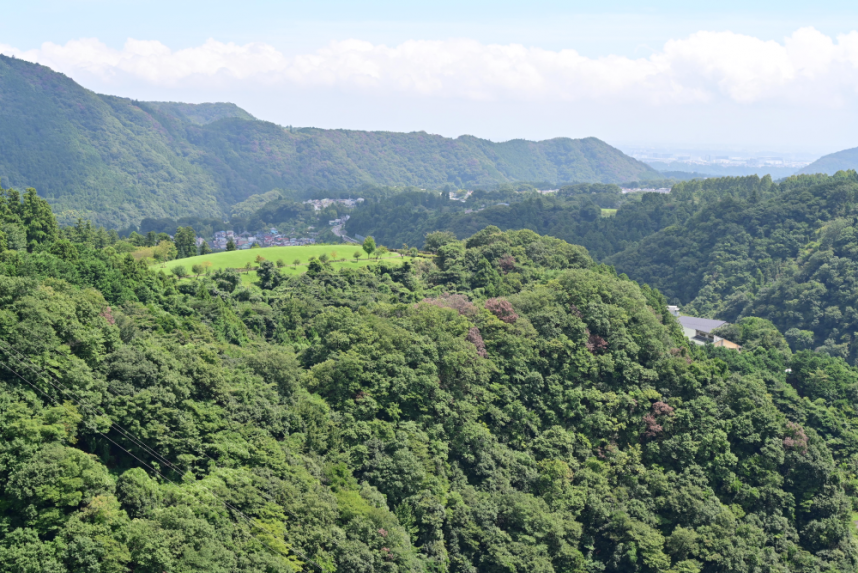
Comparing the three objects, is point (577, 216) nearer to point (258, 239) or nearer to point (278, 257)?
point (258, 239)

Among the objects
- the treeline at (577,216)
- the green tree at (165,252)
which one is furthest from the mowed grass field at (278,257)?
the treeline at (577,216)

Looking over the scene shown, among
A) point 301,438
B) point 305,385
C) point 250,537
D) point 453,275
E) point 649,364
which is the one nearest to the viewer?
point 250,537

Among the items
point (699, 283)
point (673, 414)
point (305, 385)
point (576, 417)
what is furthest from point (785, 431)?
point (699, 283)

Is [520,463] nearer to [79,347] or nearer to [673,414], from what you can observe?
[673,414]

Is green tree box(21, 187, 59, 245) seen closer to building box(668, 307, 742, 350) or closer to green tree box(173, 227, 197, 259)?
green tree box(173, 227, 197, 259)

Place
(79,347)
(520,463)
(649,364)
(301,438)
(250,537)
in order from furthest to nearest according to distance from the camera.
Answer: (649,364)
(520,463)
(301,438)
(79,347)
(250,537)

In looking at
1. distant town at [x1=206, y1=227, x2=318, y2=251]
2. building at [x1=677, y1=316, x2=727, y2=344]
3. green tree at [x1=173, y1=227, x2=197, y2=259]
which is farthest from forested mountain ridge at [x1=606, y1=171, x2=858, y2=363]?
distant town at [x1=206, y1=227, x2=318, y2=251]
